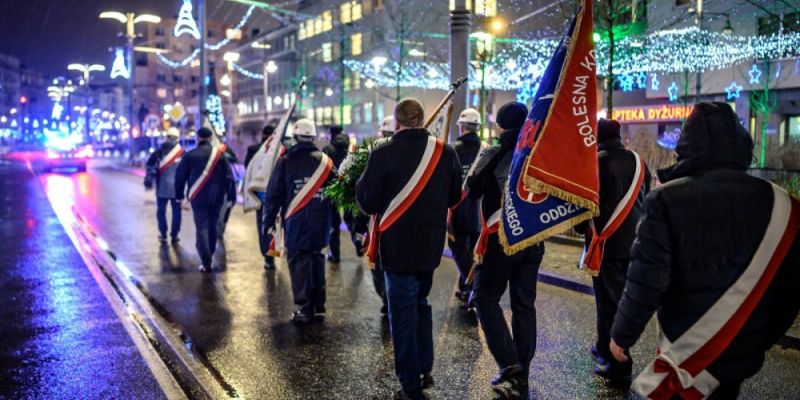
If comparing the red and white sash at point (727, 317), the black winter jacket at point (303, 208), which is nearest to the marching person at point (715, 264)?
the red and white sash at point (727, 317)

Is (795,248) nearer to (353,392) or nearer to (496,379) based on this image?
(496,379)

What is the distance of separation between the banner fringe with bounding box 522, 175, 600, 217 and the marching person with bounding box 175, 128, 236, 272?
22.1 ft

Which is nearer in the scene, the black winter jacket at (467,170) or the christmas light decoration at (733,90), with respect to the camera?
the black winter jacket at (467,170)

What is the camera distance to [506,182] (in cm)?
525

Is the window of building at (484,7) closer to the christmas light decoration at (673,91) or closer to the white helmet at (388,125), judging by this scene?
the white helmet at (388,125)

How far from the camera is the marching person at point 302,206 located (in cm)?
757

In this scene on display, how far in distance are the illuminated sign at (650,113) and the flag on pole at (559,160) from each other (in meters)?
25.6

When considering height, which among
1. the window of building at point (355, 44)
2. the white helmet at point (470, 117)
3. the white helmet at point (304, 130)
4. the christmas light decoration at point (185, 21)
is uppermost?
the window of building at point (355, 44)

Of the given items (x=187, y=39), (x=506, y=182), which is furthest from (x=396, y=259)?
(x=187, y=39)

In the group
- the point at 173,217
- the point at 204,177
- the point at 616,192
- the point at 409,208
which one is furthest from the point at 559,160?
the point at 173,217

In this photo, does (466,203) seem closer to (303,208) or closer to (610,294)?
(303,208)

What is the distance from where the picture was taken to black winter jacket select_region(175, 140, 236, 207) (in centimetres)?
1086

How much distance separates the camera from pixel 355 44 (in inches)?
2301

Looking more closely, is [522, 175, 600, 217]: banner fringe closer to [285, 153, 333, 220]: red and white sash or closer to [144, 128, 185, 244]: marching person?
[285, 153, 333, 220]: red and white sash
